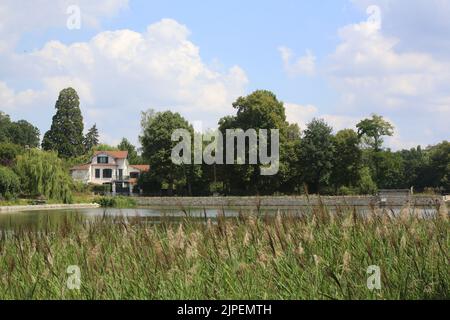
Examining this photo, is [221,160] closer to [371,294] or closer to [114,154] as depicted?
[114,154]

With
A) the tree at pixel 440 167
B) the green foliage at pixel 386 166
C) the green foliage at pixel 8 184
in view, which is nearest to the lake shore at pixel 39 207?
the green foliage at pixel 8 184

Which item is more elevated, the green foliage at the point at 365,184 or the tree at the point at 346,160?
the tree at the point at 346,160

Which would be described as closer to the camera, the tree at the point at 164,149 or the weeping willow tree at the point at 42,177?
the weeping willow tree at the point at 42,177

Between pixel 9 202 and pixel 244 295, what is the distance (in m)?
39.0

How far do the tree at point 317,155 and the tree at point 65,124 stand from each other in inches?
1321

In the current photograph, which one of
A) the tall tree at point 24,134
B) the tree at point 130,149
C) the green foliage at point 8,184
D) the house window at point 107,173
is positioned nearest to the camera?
the green foliage at point 8,184

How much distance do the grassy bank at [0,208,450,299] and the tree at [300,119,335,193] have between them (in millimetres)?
44164

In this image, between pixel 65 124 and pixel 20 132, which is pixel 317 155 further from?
pixel 20 132

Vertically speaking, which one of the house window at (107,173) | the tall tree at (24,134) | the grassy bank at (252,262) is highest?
the tall tree at (24,134)

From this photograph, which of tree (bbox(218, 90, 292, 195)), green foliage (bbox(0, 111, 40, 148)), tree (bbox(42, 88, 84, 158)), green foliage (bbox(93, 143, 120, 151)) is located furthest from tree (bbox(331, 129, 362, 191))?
green foliage (bbox(0, 111, 40, 148))

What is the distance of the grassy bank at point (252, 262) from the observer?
5523mm

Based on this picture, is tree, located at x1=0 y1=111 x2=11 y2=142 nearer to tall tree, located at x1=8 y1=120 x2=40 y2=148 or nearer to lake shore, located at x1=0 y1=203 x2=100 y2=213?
tall tree, located at x1=8 y1=120 x2=40 y2=148

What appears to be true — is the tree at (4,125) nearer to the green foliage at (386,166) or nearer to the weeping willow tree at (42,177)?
the weeping willow tree at (42,177)

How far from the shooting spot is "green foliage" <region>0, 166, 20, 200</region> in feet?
137
